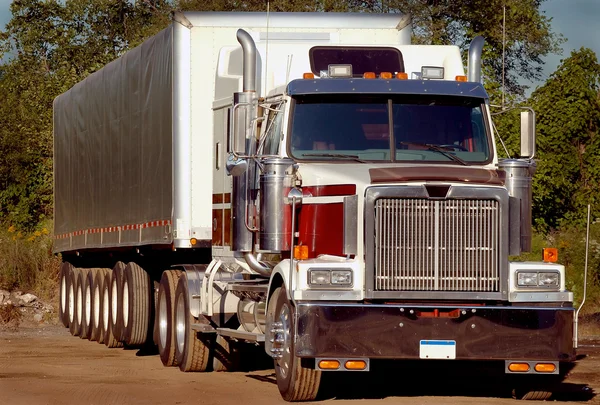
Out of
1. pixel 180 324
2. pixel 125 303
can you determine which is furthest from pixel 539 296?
pixel 125 303

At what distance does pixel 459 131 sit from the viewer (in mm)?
13219

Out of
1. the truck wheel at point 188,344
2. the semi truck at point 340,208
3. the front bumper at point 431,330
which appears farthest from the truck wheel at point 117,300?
the front bumper at point 431,330

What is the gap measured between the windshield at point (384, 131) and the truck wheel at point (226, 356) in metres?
4.05

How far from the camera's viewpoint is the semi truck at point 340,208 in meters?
11.9

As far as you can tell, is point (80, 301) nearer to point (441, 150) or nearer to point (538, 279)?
point (441, 150)

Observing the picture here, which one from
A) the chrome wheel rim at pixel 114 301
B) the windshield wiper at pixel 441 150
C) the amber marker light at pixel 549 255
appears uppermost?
the windshield wiper at pixel 441 150

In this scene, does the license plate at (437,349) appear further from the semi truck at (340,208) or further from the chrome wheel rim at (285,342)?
the chrome wheel rim at (285,342)

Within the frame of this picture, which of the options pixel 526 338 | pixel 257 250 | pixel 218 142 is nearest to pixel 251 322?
pixel 257 250

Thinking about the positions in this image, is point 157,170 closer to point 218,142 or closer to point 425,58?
point 218,142

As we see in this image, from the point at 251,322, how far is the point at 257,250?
1.09 meters

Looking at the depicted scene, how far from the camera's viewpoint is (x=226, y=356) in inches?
647

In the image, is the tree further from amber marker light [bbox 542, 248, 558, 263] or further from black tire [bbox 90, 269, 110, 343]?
amber marker light [bbox 542, 248, 558, 263]

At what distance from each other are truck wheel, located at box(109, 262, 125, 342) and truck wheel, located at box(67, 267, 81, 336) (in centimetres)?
305

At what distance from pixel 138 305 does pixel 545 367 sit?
28.1 ft
